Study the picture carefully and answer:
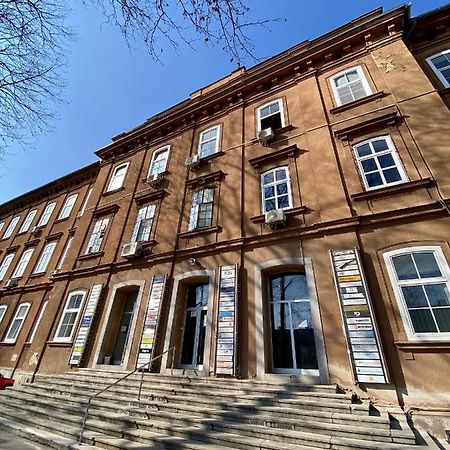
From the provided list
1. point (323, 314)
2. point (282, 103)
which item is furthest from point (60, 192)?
point (323, 314)

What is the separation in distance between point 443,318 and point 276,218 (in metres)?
4.40

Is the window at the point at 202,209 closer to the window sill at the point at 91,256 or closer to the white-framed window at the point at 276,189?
the white-framed window at the point at 276,189

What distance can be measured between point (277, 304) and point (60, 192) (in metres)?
18.4

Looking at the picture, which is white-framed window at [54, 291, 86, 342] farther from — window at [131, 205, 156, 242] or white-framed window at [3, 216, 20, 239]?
white-framed window at [3, 216, 20, 239]

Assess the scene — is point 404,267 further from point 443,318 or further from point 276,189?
point 276,189

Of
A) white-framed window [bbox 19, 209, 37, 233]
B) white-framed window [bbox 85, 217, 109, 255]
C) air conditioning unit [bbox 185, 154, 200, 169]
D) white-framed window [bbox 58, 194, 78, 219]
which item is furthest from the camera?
white-framed window [bbox 19, 209, 37, 233]

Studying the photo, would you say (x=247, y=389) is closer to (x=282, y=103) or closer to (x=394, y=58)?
(x=282, y=103)

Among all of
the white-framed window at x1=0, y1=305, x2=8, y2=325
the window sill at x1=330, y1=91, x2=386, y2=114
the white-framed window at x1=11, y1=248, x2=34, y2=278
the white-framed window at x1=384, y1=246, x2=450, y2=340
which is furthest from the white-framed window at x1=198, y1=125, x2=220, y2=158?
the white-framed window at x1=0, y1=305, x2=8, y2=325

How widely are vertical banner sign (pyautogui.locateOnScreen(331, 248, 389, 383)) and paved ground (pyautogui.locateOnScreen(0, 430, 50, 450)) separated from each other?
6.54m

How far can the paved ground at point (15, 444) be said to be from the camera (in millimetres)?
5132

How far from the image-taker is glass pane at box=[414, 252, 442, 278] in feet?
19.4

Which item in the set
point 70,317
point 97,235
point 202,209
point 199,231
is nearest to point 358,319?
point 199,231

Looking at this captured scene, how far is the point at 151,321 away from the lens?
877 cm

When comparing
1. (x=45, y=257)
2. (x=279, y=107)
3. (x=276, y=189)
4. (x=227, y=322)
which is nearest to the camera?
(x=227, y=322)
